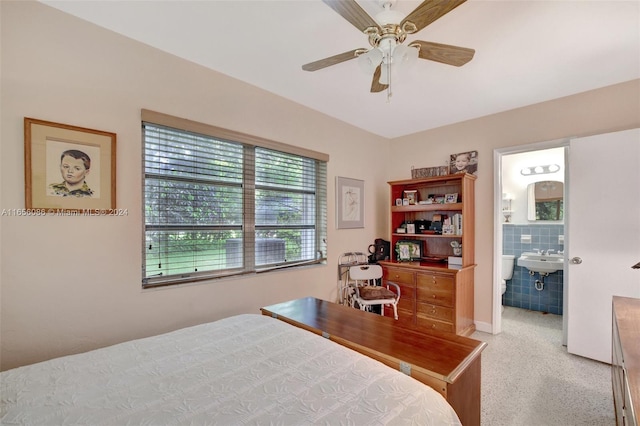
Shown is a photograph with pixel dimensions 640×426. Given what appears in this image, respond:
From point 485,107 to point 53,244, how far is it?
13.2 ft

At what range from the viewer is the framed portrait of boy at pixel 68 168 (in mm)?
1601

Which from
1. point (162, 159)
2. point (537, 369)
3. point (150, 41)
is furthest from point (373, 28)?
point (537, 369)

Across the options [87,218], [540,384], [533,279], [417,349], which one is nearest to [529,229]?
[533,279]

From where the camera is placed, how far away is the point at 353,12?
1.34 m

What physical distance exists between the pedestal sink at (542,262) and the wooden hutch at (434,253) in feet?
3.91

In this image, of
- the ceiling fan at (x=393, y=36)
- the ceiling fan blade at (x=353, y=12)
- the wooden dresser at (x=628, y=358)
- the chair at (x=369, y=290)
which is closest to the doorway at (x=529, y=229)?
the chair at (x=369, y=290)

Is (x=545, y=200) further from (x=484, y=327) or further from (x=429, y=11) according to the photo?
(x=429, y=11)

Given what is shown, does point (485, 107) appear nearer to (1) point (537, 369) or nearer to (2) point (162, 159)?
(1) point (537, 369)

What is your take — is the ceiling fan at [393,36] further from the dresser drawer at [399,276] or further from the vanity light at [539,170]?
the vanity light at [539,170]

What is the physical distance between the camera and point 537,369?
2.48 meters

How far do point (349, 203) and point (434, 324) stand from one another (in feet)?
5.74

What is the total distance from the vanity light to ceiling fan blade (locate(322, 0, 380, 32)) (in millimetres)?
4206

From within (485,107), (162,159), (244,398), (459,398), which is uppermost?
(485,107)

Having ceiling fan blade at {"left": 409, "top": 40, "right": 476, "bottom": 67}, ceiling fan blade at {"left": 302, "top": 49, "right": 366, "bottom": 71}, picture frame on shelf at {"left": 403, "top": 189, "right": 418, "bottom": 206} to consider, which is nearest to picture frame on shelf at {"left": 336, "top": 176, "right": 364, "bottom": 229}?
picture frame on shelf at {"left": 403, "top": 189, "right": 418, "bottom": 206}
